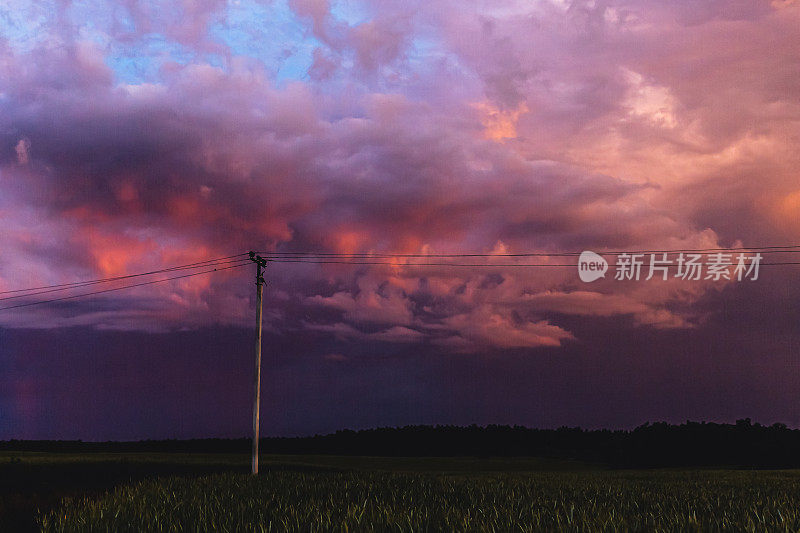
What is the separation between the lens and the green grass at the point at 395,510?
38.1 ft

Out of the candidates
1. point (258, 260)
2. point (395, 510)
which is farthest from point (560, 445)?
point (395, 510)

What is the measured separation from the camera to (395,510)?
1420 cm

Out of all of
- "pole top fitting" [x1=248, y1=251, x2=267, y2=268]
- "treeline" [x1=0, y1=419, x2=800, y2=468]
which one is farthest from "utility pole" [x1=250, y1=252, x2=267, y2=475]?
"treeline" [x1=0, y1=419, x2=800, y2=468]

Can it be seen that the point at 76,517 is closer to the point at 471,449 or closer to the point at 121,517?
the point at 121,517

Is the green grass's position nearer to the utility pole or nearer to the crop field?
the crop field

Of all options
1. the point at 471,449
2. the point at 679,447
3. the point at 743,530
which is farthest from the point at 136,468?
the point at 679,447

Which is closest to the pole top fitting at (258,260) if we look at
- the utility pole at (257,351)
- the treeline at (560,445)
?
the utility pole at (257,351)

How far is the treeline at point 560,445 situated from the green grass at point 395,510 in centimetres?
8305

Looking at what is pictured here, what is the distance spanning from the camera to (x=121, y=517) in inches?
549

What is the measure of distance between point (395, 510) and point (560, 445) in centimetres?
11684

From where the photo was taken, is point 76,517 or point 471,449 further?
point 471,449

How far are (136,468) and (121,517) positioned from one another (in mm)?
34493

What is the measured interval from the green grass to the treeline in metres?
83.0

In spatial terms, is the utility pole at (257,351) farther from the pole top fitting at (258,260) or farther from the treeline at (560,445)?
the treeline at (560,445)
